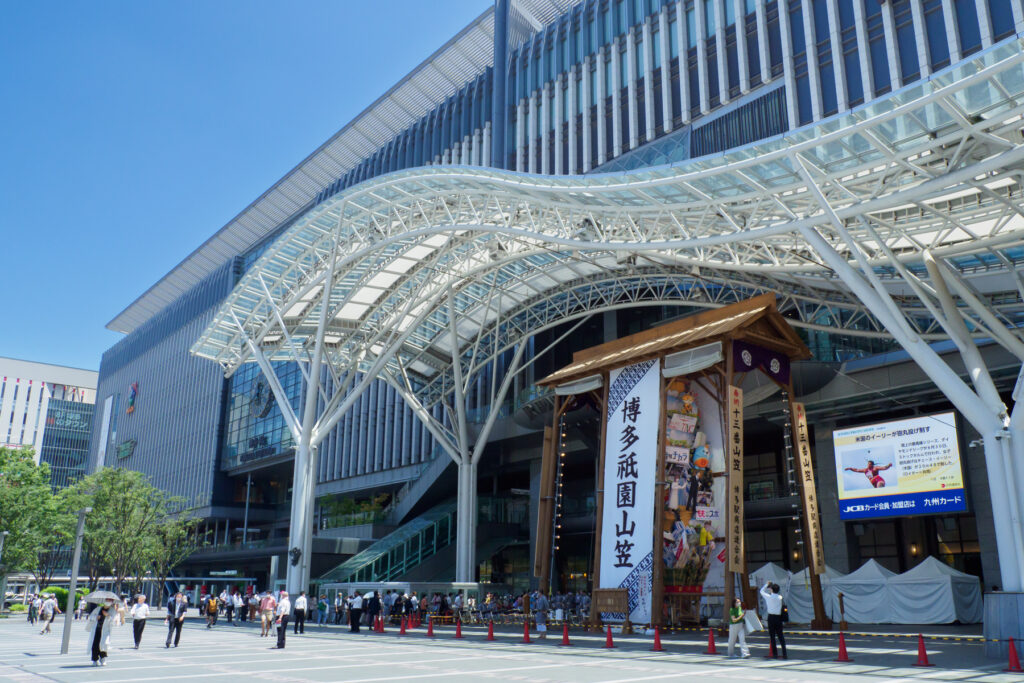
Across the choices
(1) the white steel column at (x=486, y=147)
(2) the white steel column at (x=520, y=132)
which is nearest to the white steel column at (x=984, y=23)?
(2) the white steel column at (x=520, y=132)

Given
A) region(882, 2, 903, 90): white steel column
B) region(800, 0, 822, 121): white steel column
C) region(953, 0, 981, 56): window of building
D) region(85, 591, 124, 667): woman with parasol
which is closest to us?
region(85, 591, 124, 667): woman with parasol

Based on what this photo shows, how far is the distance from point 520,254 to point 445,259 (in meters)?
5.58

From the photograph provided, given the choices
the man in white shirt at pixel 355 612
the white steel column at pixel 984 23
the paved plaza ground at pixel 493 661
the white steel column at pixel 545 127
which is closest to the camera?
the paved plaza ground at pixel 493 661

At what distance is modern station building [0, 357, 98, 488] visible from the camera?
425 feet

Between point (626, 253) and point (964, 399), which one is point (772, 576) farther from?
point (964, 399)

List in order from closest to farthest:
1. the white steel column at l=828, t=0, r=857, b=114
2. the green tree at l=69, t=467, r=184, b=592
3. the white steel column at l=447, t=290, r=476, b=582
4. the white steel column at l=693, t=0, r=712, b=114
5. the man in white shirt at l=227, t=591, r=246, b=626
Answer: the white steel column at l=828, t=0, r=857, b=114
the man in white shirt at l=227, t=591, r=246, b=626
the white steel column at l=693, t=0, r=712, b=114
the white steel column at l=447, t=290, r=476, b=582
the green tree at l=69, t=467, r=184, b=592

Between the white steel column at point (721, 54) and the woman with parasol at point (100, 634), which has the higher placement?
the white steel column at point (721, 54)

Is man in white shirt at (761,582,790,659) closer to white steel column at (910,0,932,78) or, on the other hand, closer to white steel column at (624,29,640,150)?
white steel column at (910,0,932,78)

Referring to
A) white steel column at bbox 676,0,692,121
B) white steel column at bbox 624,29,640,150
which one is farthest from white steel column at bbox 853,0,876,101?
white steel column at bbox 624,29,640,150

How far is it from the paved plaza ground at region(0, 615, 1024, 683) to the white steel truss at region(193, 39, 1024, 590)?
13.7 ft

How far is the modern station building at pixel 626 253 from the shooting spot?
24.1 metres

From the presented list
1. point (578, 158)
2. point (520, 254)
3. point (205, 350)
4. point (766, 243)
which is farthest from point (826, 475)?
point (205, 350)

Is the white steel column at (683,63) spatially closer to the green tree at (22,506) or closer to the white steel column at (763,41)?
the white steel column at (763,41)

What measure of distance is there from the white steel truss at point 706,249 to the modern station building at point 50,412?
100 meters
